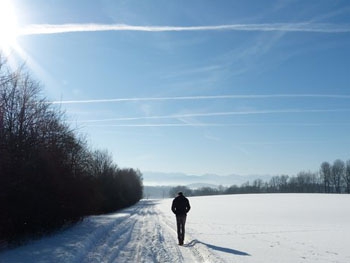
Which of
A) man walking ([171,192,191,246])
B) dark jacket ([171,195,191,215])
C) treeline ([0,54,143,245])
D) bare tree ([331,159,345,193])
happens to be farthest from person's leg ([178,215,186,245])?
bare tree ([331,159,345,193])

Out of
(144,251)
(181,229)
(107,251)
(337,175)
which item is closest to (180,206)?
(181,229)

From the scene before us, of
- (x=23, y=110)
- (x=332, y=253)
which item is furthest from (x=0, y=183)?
(x=332, y=253)

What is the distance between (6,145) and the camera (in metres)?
16.4

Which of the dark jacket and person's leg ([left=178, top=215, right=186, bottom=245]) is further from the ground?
the dark jacket

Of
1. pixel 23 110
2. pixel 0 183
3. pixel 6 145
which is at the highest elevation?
pixel 23 110

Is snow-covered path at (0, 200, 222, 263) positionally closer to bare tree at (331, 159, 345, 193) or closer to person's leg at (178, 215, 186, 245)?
person's leg at (178, 215, 186, 245)

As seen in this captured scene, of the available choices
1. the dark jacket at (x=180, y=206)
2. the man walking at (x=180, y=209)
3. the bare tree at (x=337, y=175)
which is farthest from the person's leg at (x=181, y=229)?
the bare tree at (x=337, y=175)

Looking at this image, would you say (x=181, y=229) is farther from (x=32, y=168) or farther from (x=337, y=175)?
(x=337, y=175)

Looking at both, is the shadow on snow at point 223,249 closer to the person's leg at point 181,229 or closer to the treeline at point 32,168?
the person's leg at point 181,229

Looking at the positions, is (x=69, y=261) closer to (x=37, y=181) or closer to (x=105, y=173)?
(x=37, y=181)

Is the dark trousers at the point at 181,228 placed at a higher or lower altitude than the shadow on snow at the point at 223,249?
higher

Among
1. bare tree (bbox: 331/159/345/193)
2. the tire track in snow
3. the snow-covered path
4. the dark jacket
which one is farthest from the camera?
bare tree (bbox: 331/159/345/193)

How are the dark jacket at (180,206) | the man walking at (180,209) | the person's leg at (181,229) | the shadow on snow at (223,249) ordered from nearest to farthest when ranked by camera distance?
the shadow on snow at (223,249), the person's leg at (181,229), the man walking at (180,209), the dark jacket at (180,206)

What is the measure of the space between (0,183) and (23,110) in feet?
19.3
